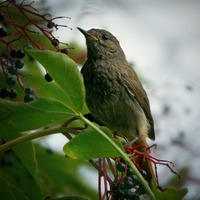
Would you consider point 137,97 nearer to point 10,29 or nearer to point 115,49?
point 115,49

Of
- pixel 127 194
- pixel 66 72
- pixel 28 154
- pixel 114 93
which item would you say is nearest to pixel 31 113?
pixel 66 72

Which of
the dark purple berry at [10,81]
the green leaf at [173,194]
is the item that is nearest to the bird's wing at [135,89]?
the dark purple berry at [10,81]

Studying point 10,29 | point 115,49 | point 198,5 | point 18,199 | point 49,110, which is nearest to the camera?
point 49,110

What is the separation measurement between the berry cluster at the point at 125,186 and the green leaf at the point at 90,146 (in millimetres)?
301

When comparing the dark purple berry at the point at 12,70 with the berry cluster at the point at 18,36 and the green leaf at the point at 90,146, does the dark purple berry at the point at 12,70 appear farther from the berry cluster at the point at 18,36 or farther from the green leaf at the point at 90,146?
the green leaf at the point at 90,146

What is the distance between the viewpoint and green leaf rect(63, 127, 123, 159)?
79.5 inches

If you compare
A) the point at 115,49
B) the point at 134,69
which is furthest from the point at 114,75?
the point at 115,49

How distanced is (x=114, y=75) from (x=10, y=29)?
3.85 ft

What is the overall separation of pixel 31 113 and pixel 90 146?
0.29 metres

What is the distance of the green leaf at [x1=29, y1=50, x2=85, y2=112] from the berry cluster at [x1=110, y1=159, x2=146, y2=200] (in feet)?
1.66

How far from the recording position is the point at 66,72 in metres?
2.01

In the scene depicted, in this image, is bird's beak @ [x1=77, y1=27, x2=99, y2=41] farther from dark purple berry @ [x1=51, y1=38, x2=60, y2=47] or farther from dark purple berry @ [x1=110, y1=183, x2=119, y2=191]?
dark purple berry @ [x1=110, y1=183, x2=119, y2=191]

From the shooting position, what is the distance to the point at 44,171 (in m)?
3.34

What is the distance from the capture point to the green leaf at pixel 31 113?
6.61 ft
